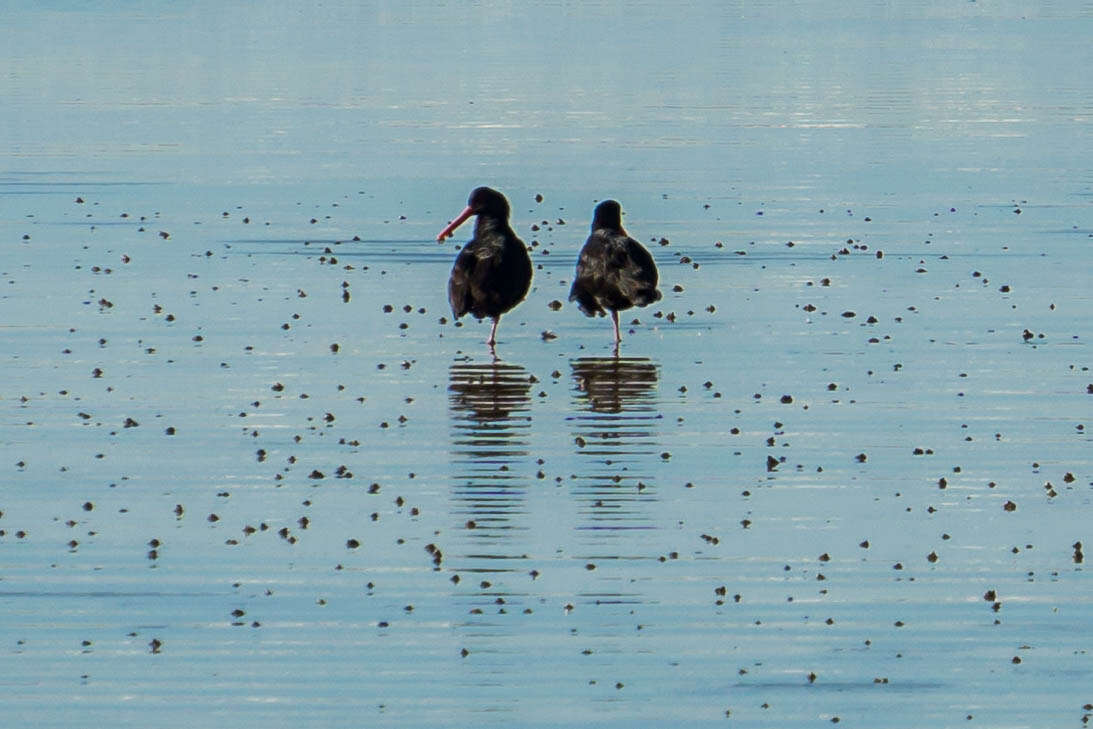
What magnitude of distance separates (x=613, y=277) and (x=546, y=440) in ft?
16.0

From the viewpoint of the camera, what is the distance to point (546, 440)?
17.0m

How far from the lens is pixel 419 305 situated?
76.9 feet

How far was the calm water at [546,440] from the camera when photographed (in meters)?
11.7

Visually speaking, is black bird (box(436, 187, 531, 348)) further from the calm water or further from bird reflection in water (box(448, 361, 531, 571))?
bird reflection in water (box(448, 361, 531, 571))

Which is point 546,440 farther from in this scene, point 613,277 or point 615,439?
point 613,277

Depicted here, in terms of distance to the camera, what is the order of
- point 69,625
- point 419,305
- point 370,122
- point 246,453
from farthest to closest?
1. point 370,122
2. point 419,305
3. point 246,453
4. point 69,625

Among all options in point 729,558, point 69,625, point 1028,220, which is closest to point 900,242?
point 1028,220

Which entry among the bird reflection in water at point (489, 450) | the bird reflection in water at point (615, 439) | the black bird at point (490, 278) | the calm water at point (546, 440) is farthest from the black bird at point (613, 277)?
the bird reflection in water at point (489, 450)

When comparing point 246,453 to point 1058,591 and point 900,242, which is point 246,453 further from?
point 900,242

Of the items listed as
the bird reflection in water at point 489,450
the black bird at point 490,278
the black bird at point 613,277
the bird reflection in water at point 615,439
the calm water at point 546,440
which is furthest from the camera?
the black bird at point 613,277

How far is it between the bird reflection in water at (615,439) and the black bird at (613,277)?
1078 millimetres

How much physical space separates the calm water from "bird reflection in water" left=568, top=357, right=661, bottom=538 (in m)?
0.04

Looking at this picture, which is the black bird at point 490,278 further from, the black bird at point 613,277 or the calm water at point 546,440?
the black bird at point 613,277

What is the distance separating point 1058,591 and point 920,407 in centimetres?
530
